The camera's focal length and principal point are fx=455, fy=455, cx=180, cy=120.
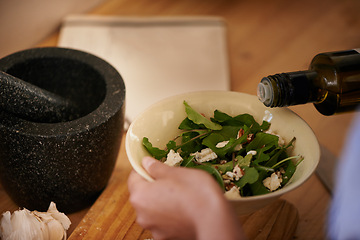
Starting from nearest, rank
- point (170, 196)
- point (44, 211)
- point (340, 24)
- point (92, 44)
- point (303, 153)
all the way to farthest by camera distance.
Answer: point (170, 196)
point (303, 153)
point (44, 211)
point (92, 44)
point (340, 24)

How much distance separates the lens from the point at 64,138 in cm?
71

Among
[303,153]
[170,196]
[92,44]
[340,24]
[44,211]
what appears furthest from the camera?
[340,24]

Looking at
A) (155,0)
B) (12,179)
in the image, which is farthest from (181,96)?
(155,0)

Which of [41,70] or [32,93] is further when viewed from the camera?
[41,70]

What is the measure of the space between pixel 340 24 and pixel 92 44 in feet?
2.59

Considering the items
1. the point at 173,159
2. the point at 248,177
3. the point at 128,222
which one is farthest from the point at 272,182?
the point at 128,222

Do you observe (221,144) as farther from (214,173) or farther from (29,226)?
(29,226)

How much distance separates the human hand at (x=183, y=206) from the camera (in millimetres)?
521

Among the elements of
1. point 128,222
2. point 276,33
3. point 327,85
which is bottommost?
point 128,222

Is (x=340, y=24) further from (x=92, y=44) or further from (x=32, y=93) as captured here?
(x=32, y=93)

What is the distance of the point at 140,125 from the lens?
0.71m

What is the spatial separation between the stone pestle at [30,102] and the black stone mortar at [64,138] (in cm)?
1

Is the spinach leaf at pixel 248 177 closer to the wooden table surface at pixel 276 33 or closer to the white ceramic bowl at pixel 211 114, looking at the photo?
the white ceramic bowl at pixel 211 114

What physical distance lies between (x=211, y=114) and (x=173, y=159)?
0.13 m
